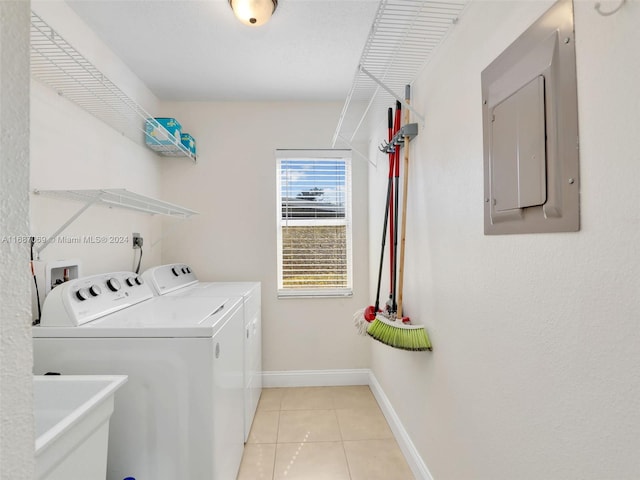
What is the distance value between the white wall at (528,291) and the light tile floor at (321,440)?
44cm

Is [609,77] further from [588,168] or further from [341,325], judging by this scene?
[341,325]

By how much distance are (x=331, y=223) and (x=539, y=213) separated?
2.08 metres

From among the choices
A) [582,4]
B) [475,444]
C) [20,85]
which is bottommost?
[475,444]

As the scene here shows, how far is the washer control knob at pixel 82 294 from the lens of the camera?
1368 millimetres

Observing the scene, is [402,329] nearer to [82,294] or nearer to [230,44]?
[82,294]

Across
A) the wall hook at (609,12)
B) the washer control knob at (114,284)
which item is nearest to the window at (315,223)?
the washer control knob at (114,284)

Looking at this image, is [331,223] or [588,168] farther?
[331,223]

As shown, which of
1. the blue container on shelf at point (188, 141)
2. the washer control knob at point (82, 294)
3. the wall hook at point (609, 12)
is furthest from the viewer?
the blue container on shelf at point (188, 141)

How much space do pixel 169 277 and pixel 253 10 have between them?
1.66 meters

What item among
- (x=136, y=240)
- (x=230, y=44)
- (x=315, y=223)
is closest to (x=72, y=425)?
(x=136, y=240)

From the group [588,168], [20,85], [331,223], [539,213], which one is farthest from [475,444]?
[331,223]

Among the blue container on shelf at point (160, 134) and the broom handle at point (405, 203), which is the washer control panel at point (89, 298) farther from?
the broom handle at point (405, 203)

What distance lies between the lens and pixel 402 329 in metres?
1.57

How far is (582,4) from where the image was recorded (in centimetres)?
71
